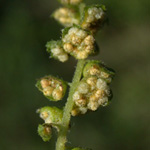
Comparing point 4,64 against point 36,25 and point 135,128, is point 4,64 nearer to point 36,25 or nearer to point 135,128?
point 36,25

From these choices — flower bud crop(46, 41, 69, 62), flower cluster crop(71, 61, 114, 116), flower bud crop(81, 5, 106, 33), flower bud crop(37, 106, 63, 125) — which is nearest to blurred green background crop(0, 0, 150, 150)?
Answer: flower bud crop(37, 106, 63, 125)

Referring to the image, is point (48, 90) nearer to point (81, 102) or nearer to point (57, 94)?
point (57, 94)

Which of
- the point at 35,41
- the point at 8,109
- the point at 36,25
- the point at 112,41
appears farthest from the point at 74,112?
the point at 112,41

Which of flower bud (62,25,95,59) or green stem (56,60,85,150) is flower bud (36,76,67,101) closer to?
green stem (56,60,85,150)

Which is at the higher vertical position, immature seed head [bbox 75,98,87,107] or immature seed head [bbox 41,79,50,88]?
immature seed head [bbox 41,79,50,88]

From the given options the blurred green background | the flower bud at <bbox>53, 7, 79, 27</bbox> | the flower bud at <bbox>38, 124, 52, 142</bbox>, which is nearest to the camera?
the flower bud at <bbox>38, 124, 52, 142</bbox>

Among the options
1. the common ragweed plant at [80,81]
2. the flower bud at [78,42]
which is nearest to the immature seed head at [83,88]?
the common ragweed plant at [80,81]

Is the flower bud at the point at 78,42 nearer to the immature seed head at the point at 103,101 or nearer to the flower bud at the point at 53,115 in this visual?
the immature seed head at the point at 103,101
